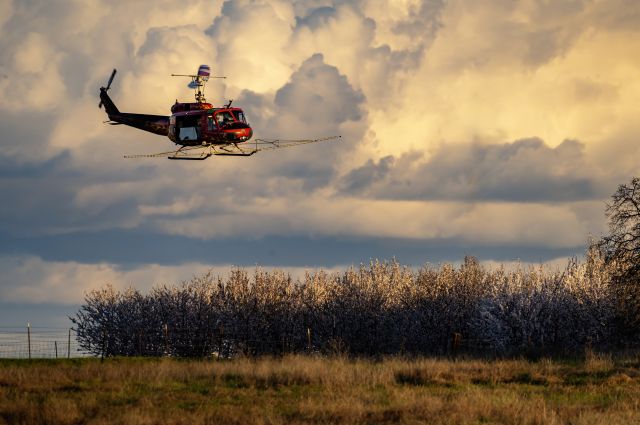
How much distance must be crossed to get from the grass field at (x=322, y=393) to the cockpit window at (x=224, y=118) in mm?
11281

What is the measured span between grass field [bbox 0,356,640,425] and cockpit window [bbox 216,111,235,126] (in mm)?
11281

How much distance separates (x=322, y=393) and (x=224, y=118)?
17127mm

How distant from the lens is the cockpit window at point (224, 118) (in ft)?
147

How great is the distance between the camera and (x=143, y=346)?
81125 mm

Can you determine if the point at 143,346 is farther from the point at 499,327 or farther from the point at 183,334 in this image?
the point at 499,327

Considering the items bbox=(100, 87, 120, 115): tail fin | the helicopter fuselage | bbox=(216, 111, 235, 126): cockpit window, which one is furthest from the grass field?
bbox=(100, 87, 120, 115): tail fin

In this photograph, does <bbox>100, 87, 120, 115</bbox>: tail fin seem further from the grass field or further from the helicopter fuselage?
the grass field

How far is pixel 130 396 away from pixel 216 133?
53.8ft

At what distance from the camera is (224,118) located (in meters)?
44.8

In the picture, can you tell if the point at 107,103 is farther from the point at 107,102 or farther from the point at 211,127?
the point at 211,127

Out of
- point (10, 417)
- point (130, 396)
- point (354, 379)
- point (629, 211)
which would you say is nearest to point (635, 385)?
point (354, 379)

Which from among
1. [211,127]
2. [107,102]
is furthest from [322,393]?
[107,102]

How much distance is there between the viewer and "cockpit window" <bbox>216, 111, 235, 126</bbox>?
4472 centimetres

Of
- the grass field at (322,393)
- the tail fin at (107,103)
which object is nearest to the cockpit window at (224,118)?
the tail fin at (107,103)
